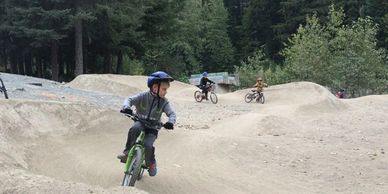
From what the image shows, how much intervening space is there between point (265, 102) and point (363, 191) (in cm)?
1867

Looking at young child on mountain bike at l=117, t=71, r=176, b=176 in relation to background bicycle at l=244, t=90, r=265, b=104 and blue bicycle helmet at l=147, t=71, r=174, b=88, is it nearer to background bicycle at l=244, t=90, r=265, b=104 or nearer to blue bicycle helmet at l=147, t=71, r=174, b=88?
blue bicycle helmet at l=147, t=71, r=174, b=88

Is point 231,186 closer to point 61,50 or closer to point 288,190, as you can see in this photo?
point 288,190

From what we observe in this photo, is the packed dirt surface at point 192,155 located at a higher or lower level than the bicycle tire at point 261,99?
higher

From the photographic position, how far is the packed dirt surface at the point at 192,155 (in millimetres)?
8461

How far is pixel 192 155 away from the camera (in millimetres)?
11156

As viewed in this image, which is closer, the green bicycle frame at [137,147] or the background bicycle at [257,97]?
the green bicycle frame at [137,147]

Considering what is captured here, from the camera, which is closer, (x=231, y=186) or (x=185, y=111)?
(x=231, y=186)

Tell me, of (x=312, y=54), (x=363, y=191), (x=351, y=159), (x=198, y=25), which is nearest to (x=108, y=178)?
(x=363, y=191)

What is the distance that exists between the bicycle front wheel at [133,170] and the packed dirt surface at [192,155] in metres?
0.26

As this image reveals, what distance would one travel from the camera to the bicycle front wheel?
24.3ft

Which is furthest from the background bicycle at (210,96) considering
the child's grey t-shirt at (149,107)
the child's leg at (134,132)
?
the child's leg at (134,132)

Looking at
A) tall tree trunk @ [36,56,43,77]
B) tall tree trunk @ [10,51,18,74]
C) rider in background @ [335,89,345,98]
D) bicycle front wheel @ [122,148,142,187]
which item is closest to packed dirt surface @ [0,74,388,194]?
bicycle front wheel @ [122,148,142,187]

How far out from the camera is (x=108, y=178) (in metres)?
8.52

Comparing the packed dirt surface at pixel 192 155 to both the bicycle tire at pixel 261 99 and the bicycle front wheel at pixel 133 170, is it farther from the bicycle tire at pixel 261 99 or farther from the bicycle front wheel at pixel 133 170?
the bicycle tire at pixel 261 99
